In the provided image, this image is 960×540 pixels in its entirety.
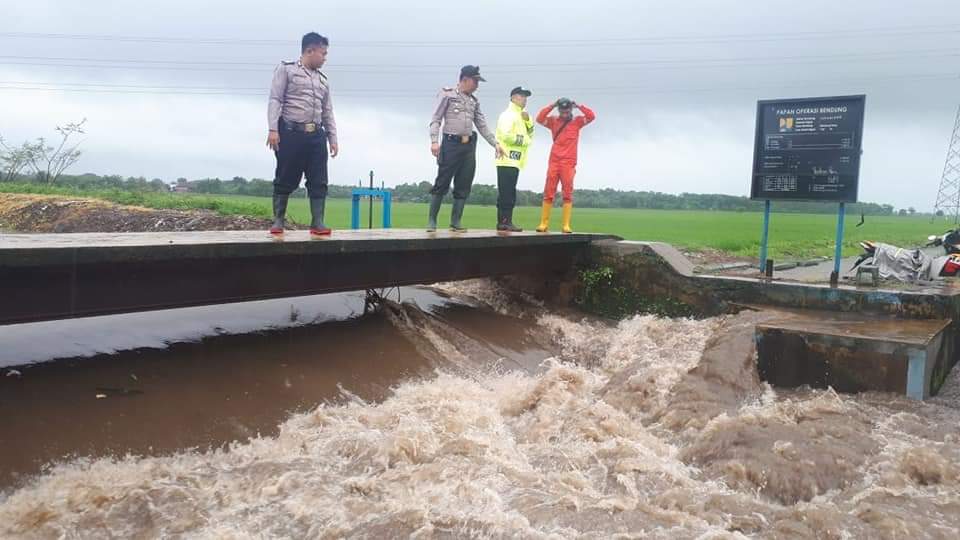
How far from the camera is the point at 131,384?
522cm

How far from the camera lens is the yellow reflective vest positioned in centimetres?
927

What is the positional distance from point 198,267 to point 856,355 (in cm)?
549

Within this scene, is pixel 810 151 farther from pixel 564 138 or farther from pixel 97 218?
pixel 97 218

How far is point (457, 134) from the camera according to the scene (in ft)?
28.3

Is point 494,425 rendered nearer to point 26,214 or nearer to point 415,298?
point 415,298

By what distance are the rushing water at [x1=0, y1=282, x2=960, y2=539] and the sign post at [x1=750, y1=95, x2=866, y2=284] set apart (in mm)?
2756

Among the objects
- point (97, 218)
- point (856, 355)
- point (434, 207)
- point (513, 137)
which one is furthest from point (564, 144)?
point (97, 218)

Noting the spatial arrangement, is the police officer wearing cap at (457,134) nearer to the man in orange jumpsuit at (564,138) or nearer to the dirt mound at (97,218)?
the man in orange jumpsuit at (564,138)

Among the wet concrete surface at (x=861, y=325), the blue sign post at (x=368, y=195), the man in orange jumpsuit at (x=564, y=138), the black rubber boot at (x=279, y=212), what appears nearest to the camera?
the wet concrete surface at (x=861, y=325)

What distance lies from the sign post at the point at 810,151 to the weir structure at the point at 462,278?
1.11 metres

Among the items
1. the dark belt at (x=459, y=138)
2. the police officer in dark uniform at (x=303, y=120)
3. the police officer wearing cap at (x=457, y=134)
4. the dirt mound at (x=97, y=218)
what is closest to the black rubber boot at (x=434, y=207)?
the police officer wearing cap at (x=457, y=134)

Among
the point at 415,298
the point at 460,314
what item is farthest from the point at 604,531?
the point at 415,298

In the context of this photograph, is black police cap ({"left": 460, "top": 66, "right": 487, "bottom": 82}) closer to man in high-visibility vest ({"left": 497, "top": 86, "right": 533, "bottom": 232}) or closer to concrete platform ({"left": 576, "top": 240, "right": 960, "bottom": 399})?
man in high-visibility vest ({"left": 497, "top": 86, "right": 533, "bottom": 232})

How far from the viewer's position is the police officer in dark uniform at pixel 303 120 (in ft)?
20.9
